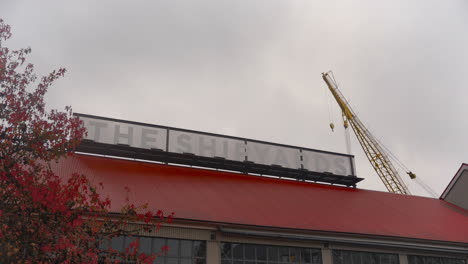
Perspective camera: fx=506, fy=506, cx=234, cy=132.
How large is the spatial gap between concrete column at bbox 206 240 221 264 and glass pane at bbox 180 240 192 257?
111 cm

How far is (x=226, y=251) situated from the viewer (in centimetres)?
3000

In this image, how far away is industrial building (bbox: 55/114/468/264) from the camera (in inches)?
1184

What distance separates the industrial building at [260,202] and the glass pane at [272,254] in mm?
63

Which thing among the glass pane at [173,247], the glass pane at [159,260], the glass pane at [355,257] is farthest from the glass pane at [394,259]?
the glass pane at [159,260]

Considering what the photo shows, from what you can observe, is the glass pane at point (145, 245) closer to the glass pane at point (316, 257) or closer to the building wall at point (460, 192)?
the glass pane at point (316, 257)

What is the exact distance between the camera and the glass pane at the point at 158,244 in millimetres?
27812

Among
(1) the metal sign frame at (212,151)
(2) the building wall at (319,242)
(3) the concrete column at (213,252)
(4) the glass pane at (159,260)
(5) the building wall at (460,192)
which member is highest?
(1) the metal sign frame at (212,151)

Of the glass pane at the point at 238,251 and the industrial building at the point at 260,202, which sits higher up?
the industrial building at the point at 260,202

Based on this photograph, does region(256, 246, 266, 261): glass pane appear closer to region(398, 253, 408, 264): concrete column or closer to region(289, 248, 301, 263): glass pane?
region(289, 248, 301, 263): glass pane

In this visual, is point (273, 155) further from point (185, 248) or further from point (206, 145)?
point (185, 248)

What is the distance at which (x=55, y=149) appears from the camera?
18.7 metres

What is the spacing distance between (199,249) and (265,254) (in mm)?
4293

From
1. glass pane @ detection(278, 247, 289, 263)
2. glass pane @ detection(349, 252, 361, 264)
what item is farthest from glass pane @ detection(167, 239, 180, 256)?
glass pane @ detection(349, 252, 361, 264)

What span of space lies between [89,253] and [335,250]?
1974 cm
